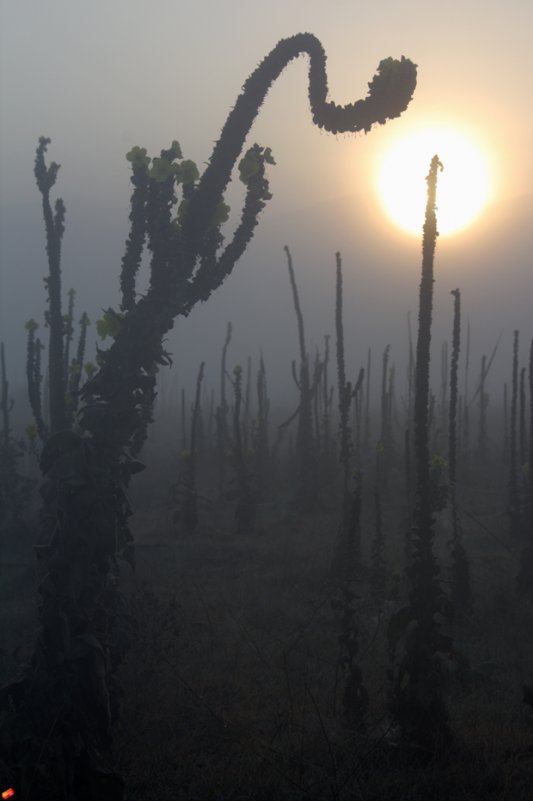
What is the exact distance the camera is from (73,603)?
5.65m

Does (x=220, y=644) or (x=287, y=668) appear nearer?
(x=287, y=668)

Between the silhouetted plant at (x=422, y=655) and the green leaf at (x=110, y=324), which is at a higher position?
the green leaf at (x=110, y=324)

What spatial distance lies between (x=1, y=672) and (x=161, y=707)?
2.17m

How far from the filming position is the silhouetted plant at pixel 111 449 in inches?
207

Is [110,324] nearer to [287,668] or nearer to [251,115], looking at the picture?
[251,115]

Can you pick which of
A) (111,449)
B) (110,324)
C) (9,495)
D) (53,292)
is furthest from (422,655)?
(9,495)

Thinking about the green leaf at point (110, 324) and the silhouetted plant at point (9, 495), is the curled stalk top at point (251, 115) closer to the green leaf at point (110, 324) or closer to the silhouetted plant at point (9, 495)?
the green leaf at point (110, 324)

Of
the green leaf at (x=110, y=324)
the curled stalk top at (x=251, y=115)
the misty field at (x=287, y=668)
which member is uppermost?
the curled stalk top at (x=251, y=115)

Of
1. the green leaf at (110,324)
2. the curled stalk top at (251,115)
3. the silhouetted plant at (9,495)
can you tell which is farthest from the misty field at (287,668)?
the curled stalk top at (251,115)

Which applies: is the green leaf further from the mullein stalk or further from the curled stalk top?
the mullein stalk

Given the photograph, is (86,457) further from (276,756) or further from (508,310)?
(508,310)

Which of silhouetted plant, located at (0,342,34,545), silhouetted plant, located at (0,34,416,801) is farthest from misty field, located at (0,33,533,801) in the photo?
silhouetted plant, located at (0,342,34,545)

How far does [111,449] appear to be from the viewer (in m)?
6.04

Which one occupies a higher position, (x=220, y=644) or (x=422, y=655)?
(x=422, y=655)
